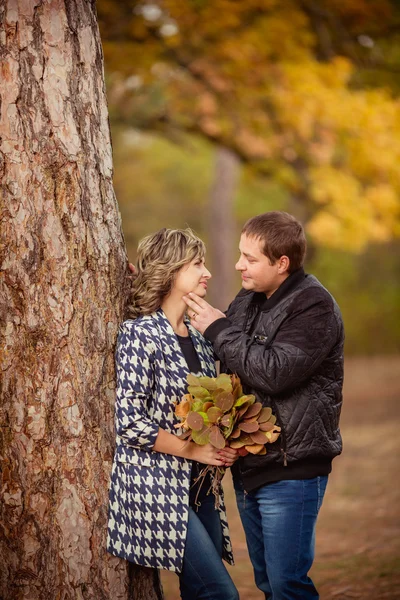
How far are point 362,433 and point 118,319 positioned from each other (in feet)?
31.5

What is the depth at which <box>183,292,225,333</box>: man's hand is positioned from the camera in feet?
11.2

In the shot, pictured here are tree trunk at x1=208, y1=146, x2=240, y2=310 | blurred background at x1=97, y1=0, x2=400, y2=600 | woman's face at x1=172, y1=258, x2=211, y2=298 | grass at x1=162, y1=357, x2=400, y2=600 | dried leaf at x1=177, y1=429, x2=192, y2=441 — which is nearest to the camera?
dried leaf at x1=177, y1=429, x2=192, y2=441

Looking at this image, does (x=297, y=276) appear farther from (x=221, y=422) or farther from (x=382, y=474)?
(x=382, y=474)

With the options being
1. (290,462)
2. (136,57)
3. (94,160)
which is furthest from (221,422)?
(136,57)

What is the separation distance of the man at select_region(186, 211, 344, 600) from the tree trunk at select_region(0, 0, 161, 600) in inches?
22.6

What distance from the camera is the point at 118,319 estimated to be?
352 cm

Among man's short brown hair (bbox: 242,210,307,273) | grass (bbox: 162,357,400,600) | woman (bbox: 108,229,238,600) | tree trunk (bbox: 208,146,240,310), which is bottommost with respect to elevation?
grass (bbox: 162,357,400,600)

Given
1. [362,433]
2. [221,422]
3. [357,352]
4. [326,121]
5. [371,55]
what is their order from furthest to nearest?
[357,352], [362,433], [371,55], [326,121], [221,422]

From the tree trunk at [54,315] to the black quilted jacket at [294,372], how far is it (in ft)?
2.14

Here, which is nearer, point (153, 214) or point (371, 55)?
point (371, 55)

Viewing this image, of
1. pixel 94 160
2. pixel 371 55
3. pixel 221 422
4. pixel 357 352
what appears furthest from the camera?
pixel 357 352

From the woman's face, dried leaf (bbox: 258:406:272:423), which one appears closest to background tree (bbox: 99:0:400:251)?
the woman's face

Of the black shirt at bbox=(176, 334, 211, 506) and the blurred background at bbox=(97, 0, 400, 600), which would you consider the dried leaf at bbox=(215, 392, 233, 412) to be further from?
the blurred background at bbox=(97, 0, 400, 600)

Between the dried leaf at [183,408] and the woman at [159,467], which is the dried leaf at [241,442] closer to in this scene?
the woman at [159,467]
